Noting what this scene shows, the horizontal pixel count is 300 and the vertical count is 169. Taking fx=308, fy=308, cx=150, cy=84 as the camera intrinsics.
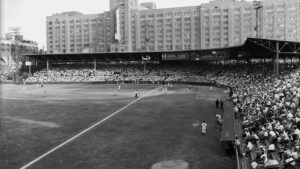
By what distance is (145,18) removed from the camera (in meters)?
153

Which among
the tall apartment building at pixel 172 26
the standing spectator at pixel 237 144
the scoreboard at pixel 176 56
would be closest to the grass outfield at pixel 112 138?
the standing spectator at pixel 237 144

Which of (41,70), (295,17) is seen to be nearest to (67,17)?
(41,70)

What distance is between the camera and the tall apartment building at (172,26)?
130875 millimetres

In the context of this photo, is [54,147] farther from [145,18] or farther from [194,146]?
[145,18]

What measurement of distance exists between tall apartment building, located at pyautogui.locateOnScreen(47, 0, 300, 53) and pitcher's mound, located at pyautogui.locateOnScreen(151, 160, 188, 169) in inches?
4412

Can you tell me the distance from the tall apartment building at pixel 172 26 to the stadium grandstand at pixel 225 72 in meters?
38.2

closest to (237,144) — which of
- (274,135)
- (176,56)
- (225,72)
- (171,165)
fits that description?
(274,135)

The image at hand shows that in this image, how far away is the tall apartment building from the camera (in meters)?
Answer: 131

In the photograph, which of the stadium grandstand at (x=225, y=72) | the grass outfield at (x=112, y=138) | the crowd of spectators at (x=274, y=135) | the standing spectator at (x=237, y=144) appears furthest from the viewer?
the stadium grandstand at (x=225, y=72)

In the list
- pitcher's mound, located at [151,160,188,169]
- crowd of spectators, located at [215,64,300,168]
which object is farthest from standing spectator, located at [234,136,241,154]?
pitcher's mound, located at [151,160,188,169]

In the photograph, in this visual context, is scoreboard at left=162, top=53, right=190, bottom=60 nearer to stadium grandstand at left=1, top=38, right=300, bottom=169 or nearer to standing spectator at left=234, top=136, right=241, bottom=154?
stadium grandstand at left=1, top=38, right=300, bottom=169

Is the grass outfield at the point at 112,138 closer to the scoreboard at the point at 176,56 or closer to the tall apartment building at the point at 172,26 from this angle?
the scoreboard at the point at 176,56

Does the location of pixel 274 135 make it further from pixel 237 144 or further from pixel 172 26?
pixel 172 26

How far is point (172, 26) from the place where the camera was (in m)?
148
